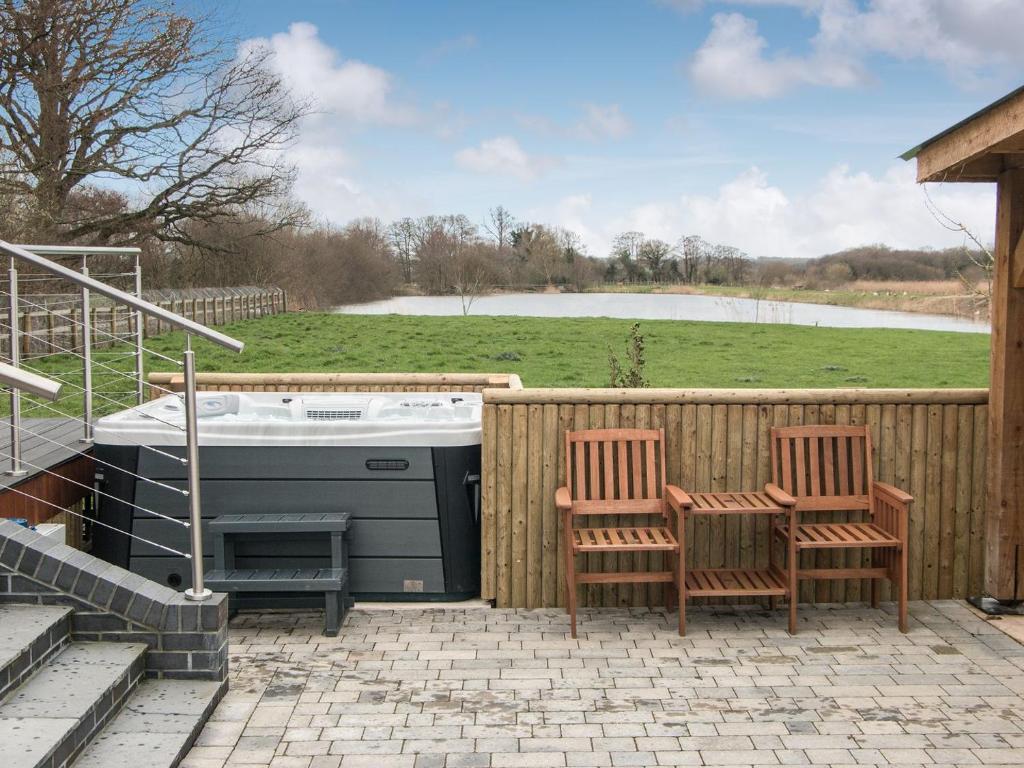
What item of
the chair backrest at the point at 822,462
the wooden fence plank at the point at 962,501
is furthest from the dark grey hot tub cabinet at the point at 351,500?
the wooden fence plank at the point at 962,501

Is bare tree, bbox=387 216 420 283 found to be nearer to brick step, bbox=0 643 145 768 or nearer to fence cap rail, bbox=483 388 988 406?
fence cap rail, bbox=483 388 988 406

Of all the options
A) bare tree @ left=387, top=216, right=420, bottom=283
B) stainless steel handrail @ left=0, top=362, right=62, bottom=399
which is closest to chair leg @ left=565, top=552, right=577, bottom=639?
stainless steel handrail @ left=0, top=362, right=62, bottom=399

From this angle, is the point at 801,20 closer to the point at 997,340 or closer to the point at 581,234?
the point at 581,234

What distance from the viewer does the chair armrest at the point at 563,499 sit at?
4332 millimetres

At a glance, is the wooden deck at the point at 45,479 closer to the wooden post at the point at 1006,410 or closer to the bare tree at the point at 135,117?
the wooden post at the point at 1006,410

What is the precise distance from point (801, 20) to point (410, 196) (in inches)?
232

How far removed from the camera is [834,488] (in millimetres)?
4734

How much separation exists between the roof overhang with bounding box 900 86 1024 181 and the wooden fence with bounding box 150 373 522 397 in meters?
2.69

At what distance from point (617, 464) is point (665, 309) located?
12201 millimetres

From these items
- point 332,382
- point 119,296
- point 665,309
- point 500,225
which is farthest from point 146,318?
point 119,296

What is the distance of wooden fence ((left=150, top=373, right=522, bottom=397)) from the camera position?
604 cm

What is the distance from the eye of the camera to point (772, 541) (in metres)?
4.75

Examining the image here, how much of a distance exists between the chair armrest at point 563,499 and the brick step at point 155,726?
1621 millimetres

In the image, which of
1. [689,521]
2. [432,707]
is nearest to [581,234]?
[689,521]
